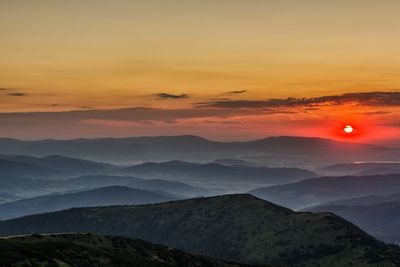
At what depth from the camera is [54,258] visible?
566 feet

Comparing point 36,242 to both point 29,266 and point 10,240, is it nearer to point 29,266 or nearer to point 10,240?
point 10,240

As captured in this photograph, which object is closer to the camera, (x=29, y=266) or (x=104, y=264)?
(x=29, y=266)

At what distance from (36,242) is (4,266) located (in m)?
55.6

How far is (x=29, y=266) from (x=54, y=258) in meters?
20.6

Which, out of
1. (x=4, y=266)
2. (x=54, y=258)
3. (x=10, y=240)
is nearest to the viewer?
(x=4, y=266)

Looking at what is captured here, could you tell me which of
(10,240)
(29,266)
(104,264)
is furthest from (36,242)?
(29,266)

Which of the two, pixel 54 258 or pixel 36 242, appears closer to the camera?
pixel 54 258

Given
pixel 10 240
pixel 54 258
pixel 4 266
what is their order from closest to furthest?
pixel 4 266 → pixel 54 258 → pixel 10 240

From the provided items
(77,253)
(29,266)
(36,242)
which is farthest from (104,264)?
(29,266)

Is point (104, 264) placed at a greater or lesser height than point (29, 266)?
lesser

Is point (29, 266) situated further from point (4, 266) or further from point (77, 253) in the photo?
point (77, 253)

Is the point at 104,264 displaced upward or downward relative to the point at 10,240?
downward

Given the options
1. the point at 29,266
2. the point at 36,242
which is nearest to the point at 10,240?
the point at 36,242

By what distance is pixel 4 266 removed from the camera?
470ft
